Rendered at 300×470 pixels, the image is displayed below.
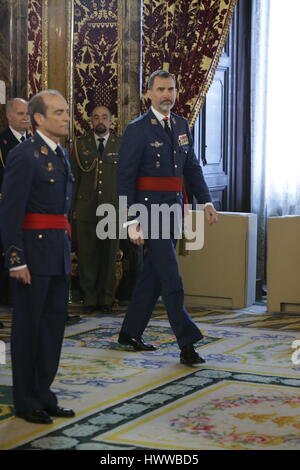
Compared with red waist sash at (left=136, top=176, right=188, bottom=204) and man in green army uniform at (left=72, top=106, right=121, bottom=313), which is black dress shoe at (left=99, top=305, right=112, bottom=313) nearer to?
man in green army uniform at (left=72, top=106, right=121, bottom=313)

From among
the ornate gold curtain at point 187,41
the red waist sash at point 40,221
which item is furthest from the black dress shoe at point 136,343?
the ornate gold curtain at point 187,41

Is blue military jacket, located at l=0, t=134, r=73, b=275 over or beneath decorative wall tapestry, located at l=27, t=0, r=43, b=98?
beneath

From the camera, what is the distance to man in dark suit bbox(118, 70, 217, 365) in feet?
17.4

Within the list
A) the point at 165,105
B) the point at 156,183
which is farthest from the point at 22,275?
the point at 165,105

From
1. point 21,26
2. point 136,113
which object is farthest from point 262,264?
point 21,26

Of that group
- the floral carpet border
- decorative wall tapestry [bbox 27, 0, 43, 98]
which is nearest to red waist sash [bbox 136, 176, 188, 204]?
the floral carpet border

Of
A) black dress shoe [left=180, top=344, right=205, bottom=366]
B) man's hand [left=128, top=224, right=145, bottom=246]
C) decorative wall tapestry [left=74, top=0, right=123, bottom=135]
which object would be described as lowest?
black dress shoe [left=180, top=344, right=205, bottom=366]

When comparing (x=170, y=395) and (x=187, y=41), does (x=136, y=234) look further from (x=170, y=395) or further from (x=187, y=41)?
(x=187, y=41)

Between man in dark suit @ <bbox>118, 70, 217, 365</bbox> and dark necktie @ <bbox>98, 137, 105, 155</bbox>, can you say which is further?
dark necktie @ <bbox>98, 137, 105, 155</bbox>

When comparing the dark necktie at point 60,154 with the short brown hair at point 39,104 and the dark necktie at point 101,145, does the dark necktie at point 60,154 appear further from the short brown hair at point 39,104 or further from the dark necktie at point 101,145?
the dark necktie at point 101,145

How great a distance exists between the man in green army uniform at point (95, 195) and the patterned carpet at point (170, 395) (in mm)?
834

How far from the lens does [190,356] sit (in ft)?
17.3

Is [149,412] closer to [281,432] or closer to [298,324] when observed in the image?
[281,432]

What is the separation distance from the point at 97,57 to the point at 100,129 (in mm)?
655
